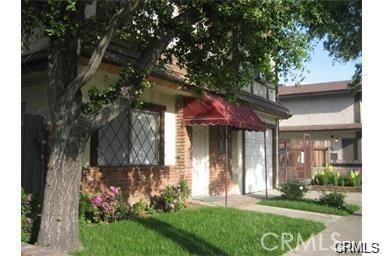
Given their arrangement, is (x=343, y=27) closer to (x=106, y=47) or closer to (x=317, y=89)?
(x=106, y=47)

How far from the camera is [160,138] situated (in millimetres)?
11992

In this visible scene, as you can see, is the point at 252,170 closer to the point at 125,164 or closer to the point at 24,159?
the point at 125,164

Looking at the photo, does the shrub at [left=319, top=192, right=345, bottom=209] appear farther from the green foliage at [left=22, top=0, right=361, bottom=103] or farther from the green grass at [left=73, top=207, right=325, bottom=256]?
the green foliage at [left=22, top=0, right=361, bottom=103]

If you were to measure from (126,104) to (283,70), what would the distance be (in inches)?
109

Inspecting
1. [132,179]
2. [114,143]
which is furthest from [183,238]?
[114,143]

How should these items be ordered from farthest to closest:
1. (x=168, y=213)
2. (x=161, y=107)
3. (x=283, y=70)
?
1. (x=161, y=107)
2. (x=168, y=213)
3. (x=283, y=70)

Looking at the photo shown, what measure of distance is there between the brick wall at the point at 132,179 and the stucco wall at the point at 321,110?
20.4 metres

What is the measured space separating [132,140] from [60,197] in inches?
173

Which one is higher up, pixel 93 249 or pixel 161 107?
pixel 161 107

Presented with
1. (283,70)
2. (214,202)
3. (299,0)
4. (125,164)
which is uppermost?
(299,0)

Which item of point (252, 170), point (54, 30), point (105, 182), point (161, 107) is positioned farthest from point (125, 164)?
Answer: point (252, 170)

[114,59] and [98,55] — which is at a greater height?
[114,59]

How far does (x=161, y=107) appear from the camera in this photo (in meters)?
11.9

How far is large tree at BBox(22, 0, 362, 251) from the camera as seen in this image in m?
6.44
